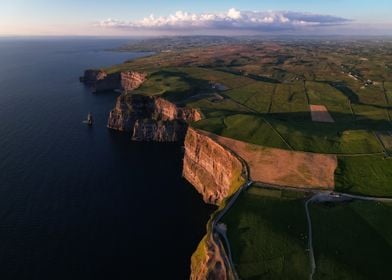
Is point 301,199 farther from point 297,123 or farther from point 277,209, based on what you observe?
point 297,123

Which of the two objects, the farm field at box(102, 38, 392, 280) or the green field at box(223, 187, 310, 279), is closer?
the green field at box(223, 187, 310, 279)

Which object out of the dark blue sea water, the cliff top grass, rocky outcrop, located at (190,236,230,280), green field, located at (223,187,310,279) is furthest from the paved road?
the cliff top grass

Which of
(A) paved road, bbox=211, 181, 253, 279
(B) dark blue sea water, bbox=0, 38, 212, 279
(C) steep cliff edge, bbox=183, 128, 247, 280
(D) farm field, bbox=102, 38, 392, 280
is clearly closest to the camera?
(C) steep cliff edge, bbox=183, 128, 247, 280

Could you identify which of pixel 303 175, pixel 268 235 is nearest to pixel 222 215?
pixel 268 235

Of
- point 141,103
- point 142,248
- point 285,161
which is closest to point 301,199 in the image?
point 285,161

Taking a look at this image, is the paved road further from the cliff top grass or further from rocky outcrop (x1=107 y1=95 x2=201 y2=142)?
rocky outcrop (x1=107 y1=95 x2=201 y2=142)

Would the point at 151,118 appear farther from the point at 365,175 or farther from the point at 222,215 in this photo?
the point at 365,175

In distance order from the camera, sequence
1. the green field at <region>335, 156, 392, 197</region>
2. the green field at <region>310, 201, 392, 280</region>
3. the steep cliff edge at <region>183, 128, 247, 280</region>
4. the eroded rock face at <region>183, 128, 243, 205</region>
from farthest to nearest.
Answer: the eroded rock face at <region>183, 128, 243, 205</region> < the green field at <region>335, 156, 392, 197</region> < the steep cliff edge at <region>183, 128, 247, 280</region> < the green field at <region>310, 201, 392, 280</region>
